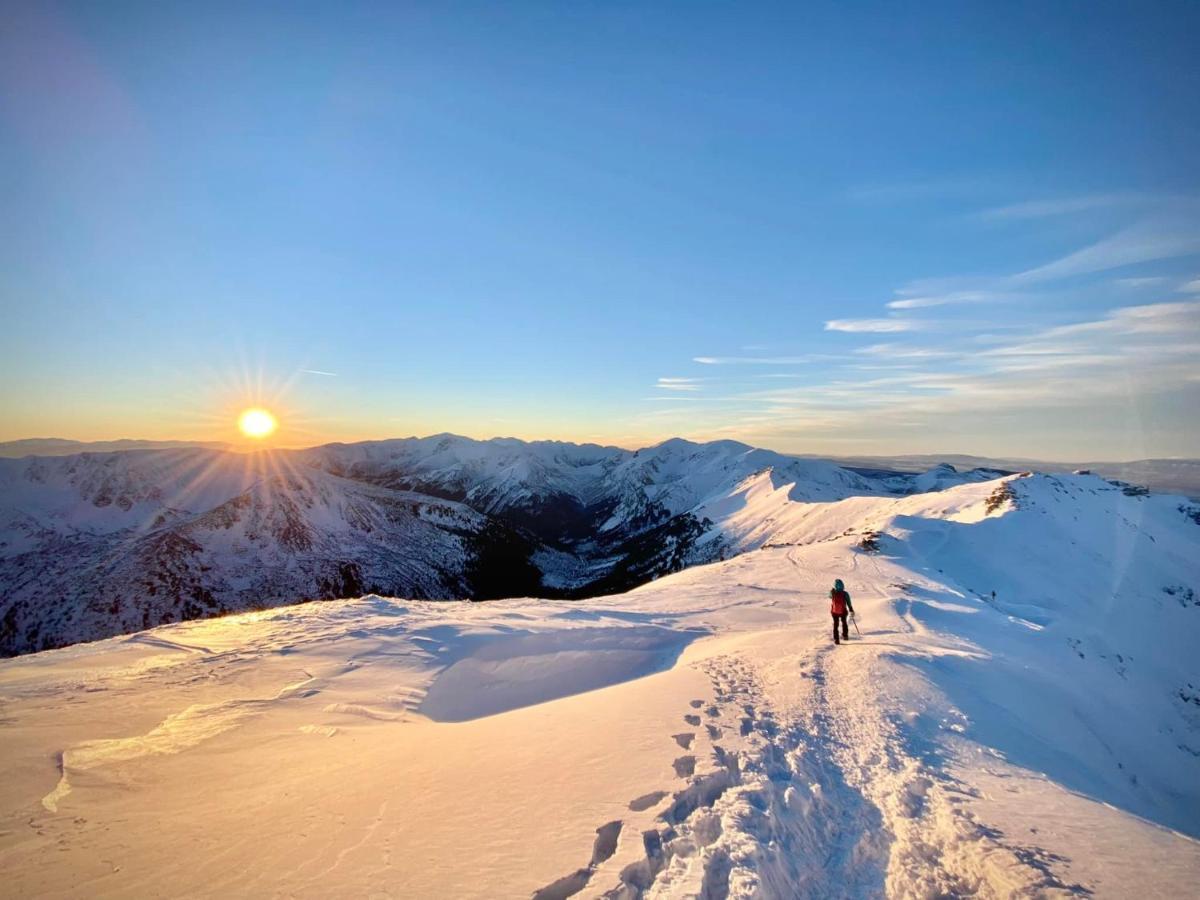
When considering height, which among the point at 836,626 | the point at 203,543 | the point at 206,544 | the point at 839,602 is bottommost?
the point at 206,544

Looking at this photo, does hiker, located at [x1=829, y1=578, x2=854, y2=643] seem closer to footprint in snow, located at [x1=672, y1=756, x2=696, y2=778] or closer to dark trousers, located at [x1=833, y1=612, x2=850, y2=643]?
dark trousers, located at [x1=833, y1=612, x2=850, y2=643]

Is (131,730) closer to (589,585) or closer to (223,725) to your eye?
(223,725)

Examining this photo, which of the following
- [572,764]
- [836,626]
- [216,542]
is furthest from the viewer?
[216,542]

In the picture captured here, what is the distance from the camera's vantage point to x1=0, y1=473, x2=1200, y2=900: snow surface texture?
4.97m

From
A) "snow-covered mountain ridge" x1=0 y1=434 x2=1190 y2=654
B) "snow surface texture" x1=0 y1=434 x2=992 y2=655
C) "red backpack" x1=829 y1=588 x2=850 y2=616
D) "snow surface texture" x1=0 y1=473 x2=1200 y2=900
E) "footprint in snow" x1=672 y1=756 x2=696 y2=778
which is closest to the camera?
"snow surface texture" x1=0 y1=473 x2=1200 y2=900

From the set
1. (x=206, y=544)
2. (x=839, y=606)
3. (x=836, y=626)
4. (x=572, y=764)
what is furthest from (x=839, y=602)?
(x=206, y=544)

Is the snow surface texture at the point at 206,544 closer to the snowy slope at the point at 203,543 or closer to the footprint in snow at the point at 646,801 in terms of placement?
the snowy slope at the point at 203,543

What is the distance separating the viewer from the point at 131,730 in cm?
839

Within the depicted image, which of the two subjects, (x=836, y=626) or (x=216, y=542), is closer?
(x=836, y=626)

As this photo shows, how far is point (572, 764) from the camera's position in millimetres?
6973

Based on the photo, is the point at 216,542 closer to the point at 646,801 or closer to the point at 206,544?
the point at 206,544

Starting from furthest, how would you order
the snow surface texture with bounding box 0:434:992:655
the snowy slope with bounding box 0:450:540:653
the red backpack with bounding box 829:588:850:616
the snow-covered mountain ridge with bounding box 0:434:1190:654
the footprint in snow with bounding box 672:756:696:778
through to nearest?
the snow-covered mountain ridge with bounding box 0:434:1190:654 → the snow surface texture with bounding box 0:434:992:655 → the snowy slope with bounding box 0:450:540:653 → the red backpack with bounding box 829:588:850:616 → the footprint in snow with bounding box 672:756:696:778

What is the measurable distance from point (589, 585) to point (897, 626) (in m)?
147

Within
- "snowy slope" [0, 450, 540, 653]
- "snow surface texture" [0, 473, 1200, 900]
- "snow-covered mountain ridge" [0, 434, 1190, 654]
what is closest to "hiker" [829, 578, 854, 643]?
"snow surface texture" [0, 473, 1200, 900]
